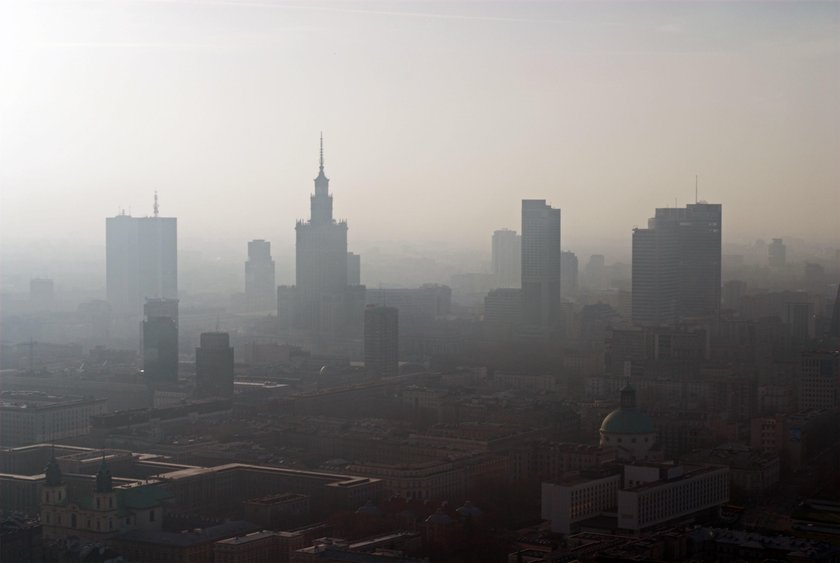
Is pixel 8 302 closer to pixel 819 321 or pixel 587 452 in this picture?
pixel 819 321

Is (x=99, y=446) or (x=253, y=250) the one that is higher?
(x=253, y=250)

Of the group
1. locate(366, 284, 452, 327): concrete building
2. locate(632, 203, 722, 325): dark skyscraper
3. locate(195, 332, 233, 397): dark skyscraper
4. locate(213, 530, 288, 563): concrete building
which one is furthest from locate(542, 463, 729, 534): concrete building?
locate(366, 284, 452, 327): concrete building

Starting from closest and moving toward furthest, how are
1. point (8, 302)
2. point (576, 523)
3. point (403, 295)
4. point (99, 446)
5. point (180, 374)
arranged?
point (576, 523), point (99, 446), point (180, 374), point (8, 302), point (403, 295)

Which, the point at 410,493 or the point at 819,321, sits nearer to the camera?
the point at 410,493

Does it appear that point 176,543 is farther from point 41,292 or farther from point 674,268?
point 41,292

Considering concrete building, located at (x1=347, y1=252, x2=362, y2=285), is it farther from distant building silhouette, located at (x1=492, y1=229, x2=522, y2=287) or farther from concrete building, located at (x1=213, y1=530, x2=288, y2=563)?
concrete building, located at (x1=213, y1=530, x2=288, y2=563)

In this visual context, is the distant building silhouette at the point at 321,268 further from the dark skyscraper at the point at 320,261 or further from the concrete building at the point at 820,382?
the concrete building at the point at 820,382

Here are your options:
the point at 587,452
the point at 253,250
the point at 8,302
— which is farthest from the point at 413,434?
the point at 253,250
